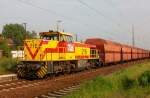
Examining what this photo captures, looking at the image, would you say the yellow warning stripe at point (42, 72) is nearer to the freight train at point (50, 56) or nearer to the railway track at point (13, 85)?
the freight train at point (50, 56)

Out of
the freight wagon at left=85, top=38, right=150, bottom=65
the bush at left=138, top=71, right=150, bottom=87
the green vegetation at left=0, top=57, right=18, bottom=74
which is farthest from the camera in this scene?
the freight wagon at left=85, top=38, right=150, bottom=65

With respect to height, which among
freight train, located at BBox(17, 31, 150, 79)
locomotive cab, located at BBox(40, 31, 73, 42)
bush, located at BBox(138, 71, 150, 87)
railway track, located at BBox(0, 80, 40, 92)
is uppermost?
locomotive cab, located at BBox(40, 31, 73, 42)

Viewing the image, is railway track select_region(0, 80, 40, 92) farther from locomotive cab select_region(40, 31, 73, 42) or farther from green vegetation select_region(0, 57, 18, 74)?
green vegetation select_region(0, 57, 18, 74)

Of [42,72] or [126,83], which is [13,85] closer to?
[42,72]

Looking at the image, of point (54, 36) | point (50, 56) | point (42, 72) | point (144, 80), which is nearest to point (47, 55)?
point (50, 56)

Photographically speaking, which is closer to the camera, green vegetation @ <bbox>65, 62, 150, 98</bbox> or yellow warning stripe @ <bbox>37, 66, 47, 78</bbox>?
green vegetation @ <bbox>65, 62, 150, 98</bbox>

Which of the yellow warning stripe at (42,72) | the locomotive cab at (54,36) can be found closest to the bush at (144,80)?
the yellow warning stripe at (42,72)

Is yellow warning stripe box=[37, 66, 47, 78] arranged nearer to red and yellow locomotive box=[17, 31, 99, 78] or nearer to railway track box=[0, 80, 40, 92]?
red and yellow locomotive box=[17, 31, 99, 78]

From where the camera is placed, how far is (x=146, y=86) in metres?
14.6

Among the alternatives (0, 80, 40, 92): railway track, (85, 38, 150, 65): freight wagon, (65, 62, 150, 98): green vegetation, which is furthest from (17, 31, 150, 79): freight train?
(85, 38, 150, 65): freight wagon

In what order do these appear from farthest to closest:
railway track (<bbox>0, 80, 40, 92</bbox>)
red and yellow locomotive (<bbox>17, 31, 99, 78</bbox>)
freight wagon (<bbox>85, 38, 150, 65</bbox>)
A: freight wagon (<bbox>85, 38, 150, 65</bbox>)
red and yellow locomotive (<bbox>17, 31, 99, 78</bbox>)
railway track (<bbox>0, 80, 40, 92</bbox>)

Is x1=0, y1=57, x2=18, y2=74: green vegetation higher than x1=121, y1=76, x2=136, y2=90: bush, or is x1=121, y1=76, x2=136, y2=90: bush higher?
x1=0, y1=57, x2=18, y2=74: green vegetation

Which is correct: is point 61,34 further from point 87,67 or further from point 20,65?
point 87,67

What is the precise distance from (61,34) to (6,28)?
126488 mm
